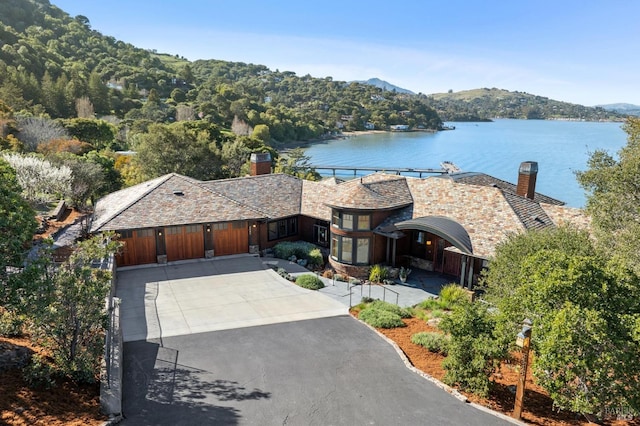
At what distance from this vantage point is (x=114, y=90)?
100625mm

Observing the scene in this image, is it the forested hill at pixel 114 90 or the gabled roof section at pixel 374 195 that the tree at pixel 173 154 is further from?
the forested hill at pixel 114 90

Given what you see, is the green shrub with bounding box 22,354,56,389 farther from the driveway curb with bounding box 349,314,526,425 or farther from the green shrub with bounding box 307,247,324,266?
the green shrub with bounding box 307,247,324,266

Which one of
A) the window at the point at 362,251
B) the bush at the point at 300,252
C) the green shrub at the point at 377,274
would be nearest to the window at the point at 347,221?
the window at the point at 362,251

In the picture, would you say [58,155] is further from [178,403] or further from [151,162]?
[178,403]

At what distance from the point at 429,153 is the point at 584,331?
381 feet

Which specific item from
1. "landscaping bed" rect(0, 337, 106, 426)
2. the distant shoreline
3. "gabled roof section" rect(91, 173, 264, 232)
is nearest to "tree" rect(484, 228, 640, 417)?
"landscaping bed" rect(0, 337, 106, 426)

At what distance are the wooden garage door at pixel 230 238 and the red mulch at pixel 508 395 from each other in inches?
494

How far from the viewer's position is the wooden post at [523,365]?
9805mm

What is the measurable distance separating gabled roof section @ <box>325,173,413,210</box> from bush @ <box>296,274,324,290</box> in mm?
4457

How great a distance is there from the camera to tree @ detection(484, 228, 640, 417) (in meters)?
9.04

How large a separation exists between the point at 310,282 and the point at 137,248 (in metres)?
9.53

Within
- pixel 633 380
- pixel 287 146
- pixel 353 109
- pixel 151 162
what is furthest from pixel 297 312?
pixel 353 109

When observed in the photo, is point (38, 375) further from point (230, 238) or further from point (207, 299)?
point (230, 238)

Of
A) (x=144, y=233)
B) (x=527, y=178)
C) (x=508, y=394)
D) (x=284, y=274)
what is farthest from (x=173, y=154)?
(x=508, y=394)
